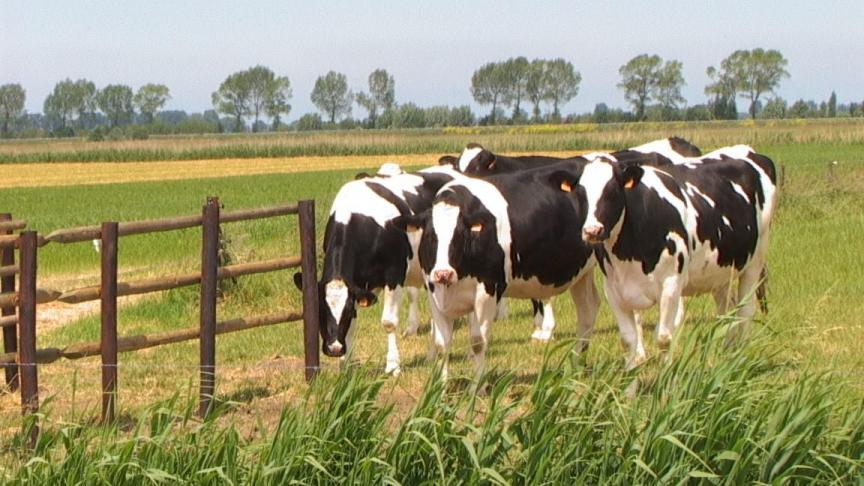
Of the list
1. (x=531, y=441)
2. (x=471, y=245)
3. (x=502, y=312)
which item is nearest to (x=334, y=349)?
(x=471, y=245)

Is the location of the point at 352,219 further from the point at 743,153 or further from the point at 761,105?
the point at 761,105

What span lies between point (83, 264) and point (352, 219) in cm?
1565

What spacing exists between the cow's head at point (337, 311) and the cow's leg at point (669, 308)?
2485 millimetres

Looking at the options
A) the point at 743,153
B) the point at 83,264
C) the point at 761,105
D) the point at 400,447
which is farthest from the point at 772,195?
the point at 761,105

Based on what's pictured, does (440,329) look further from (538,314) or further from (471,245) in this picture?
(538,314)

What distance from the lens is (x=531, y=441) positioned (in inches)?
305

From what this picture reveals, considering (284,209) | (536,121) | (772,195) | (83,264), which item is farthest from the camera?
(536,121)

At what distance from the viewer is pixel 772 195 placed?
13.6m

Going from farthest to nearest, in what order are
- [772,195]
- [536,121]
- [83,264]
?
[536,121]
[83,264]
[772,195]

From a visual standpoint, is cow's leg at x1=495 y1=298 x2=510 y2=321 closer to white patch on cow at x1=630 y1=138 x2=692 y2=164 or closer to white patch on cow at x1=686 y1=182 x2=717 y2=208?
white patch on cow at x1=630 y1=138 x2=692 y2=164

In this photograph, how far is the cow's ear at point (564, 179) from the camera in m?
11.6

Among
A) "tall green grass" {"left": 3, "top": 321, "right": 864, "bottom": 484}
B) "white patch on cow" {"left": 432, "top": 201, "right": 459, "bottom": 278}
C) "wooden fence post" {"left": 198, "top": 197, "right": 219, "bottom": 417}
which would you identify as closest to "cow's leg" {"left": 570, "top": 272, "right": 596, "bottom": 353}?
"white patch on cow" {"left": 432, "top": 201, "right": 459, "bottom": 278}

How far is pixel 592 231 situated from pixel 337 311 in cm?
260

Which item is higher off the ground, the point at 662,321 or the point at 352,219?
the point at 352,219
